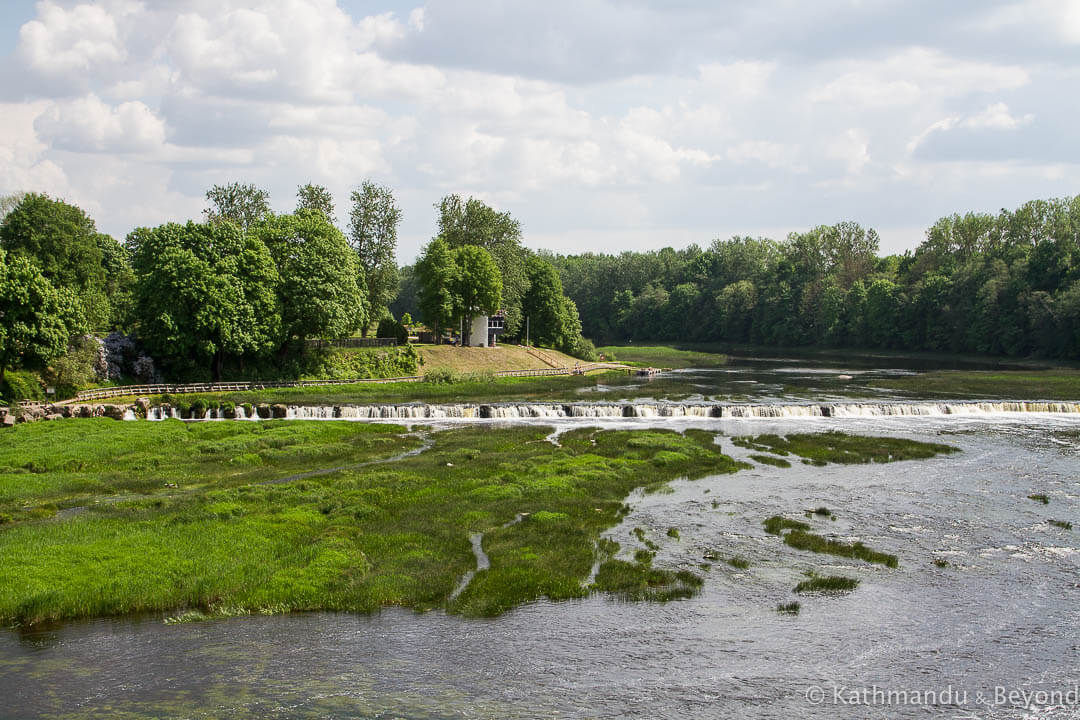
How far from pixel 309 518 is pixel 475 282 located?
8670 centimetres

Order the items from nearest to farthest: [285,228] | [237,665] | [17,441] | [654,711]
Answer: [654,711], [237,665], [17,441], [285,228]

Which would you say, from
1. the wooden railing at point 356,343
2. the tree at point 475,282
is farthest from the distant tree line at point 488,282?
the wooden railing at point 356,343

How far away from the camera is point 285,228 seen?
94.1 m

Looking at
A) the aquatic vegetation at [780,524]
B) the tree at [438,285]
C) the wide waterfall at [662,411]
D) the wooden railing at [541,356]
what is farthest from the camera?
the wooden railing at [541,356]

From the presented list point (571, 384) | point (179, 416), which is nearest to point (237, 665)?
point (179, 416)

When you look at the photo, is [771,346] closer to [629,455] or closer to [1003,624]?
[629,455]

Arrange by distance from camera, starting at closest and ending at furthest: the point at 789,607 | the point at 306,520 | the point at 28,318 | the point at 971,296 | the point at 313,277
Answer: the point at 789,607 → the point at 306,520 → the point at 28,318 → the point at 313,277 → the point at 971,296

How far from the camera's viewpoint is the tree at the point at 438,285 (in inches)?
4601

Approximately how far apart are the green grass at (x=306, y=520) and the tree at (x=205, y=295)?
925 inches

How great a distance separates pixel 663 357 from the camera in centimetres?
15962

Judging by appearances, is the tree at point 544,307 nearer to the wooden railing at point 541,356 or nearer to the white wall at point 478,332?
the wooden railing at point 541,356

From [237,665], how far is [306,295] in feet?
232

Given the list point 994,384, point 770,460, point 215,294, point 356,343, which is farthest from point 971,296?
point 215,294

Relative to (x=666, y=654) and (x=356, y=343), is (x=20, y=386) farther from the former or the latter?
(x=666, y=654)
